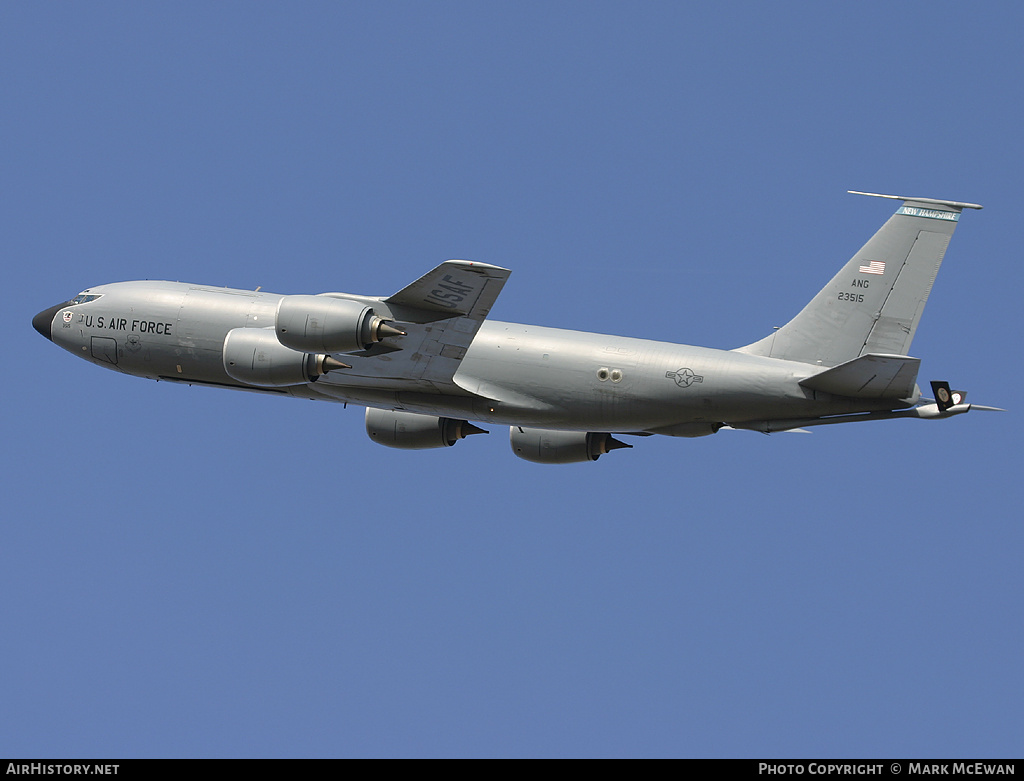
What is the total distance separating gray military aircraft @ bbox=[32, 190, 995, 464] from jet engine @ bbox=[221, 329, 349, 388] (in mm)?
36

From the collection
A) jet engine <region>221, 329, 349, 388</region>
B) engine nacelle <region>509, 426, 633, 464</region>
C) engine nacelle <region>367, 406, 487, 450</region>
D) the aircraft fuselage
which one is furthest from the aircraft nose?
engine nacelle <region>509, 426, 633, 464</region>

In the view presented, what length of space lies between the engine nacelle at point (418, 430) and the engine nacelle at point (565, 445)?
58.2 inches

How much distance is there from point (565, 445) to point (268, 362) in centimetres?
952

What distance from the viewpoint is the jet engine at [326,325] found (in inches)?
1412

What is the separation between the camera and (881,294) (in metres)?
37.8

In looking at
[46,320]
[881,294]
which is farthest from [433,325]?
[46,320]

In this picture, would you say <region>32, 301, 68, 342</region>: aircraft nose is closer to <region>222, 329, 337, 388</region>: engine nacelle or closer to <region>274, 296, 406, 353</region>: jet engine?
<region>222, 329, 337, 388</region>: engine nacelle

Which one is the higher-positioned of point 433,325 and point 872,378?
point 433,325

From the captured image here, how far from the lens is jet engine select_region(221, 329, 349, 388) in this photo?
123ft

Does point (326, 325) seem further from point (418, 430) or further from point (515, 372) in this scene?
point (418, 430)

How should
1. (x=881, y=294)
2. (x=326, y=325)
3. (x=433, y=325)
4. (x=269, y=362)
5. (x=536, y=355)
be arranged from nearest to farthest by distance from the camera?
(x=326, y=325) → (x=433, y=325) → (x=269, y=362) → (x=881, y=294) → (x=536, y=355)

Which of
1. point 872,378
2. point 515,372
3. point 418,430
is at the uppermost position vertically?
point 515,372
